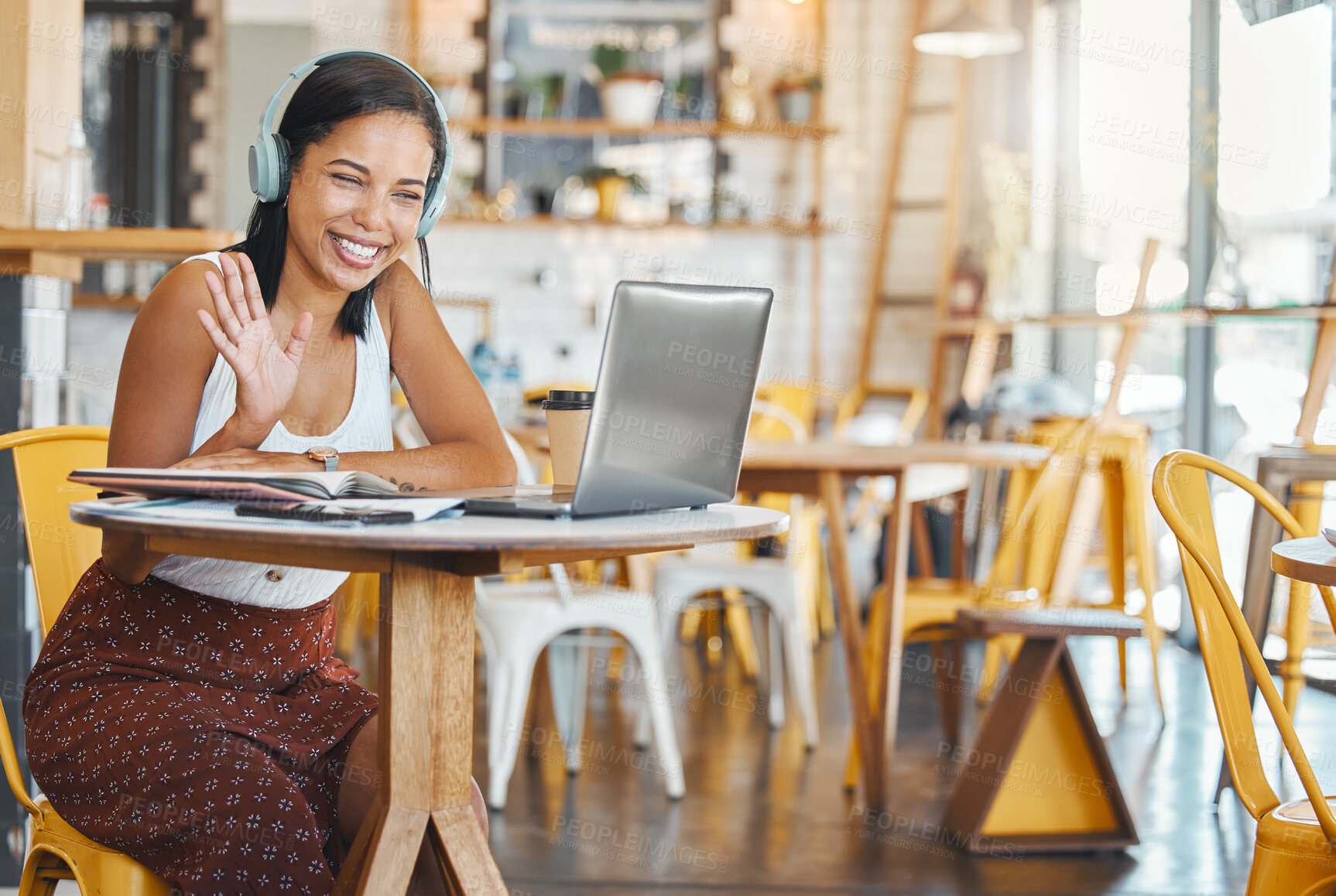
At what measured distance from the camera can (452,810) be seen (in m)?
1.30

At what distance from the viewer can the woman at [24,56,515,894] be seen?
50.0 inches

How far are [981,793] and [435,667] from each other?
174 cm

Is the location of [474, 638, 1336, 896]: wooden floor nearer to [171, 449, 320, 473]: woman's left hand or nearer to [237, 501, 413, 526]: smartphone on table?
[171, 449, 320, 473]: woman's left hand

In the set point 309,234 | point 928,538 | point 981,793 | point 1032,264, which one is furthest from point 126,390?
point 1032,264

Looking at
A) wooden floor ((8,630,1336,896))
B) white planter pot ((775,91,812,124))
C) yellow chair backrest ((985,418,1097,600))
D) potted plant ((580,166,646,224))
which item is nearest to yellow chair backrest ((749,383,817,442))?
potted plant ((580,166,646,224))

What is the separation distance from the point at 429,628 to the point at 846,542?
1.85m

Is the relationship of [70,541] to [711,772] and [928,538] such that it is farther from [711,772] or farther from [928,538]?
[928,538]

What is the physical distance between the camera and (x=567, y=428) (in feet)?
4.90

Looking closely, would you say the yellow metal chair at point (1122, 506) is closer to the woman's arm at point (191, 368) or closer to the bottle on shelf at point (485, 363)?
the bottle on shelf at point (485, 363)

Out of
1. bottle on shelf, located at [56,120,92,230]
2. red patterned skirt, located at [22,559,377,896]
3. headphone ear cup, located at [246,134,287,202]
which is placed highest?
bottle on shelf, located at [56,120,92,230]

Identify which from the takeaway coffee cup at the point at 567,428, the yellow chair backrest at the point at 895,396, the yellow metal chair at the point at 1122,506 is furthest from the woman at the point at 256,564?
the yellow chair backrest at the point at 895,396

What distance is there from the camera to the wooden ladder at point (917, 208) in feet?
19.4

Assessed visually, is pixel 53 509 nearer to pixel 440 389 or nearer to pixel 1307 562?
pixel 440 389

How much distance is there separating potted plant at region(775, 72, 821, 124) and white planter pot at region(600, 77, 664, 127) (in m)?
0.58
